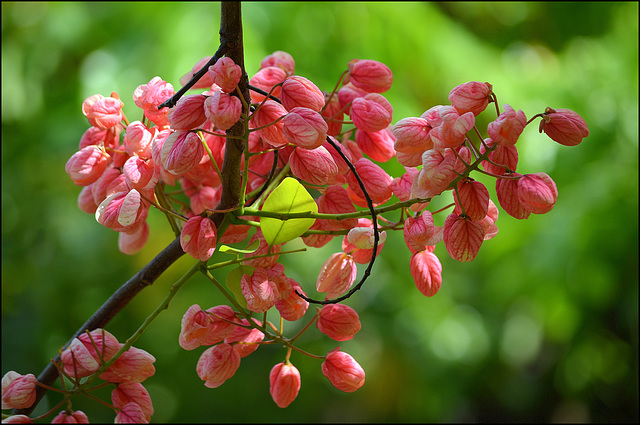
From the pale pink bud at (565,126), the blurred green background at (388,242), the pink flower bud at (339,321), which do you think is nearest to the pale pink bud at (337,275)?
the pink flower bud at (339,321)

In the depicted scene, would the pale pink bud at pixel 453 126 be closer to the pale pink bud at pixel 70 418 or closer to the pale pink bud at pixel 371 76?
the pale pink bud at pixel 371 76

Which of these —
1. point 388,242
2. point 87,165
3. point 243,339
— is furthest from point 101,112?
point 388,242

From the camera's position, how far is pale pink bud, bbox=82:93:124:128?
29cm

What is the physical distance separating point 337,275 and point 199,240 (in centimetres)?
8

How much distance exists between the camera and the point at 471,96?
237 mm

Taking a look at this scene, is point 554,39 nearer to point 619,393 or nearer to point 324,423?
point 619,393

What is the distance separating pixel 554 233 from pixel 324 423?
1010 millimetres

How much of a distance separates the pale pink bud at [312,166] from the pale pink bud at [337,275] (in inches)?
2.4

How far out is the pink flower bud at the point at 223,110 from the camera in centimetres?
21

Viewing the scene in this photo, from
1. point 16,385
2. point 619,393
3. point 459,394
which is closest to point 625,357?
point 619,393

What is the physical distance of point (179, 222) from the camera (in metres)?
0.30

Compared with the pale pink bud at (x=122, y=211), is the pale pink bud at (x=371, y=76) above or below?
below

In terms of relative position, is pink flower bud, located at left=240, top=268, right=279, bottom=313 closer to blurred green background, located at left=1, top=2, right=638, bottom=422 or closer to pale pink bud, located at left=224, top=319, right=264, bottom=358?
pale pink bud, located at left=224, top=319, right=264, bottom=358

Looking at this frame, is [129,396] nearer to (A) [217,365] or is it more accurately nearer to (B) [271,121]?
(A) [217,365]
